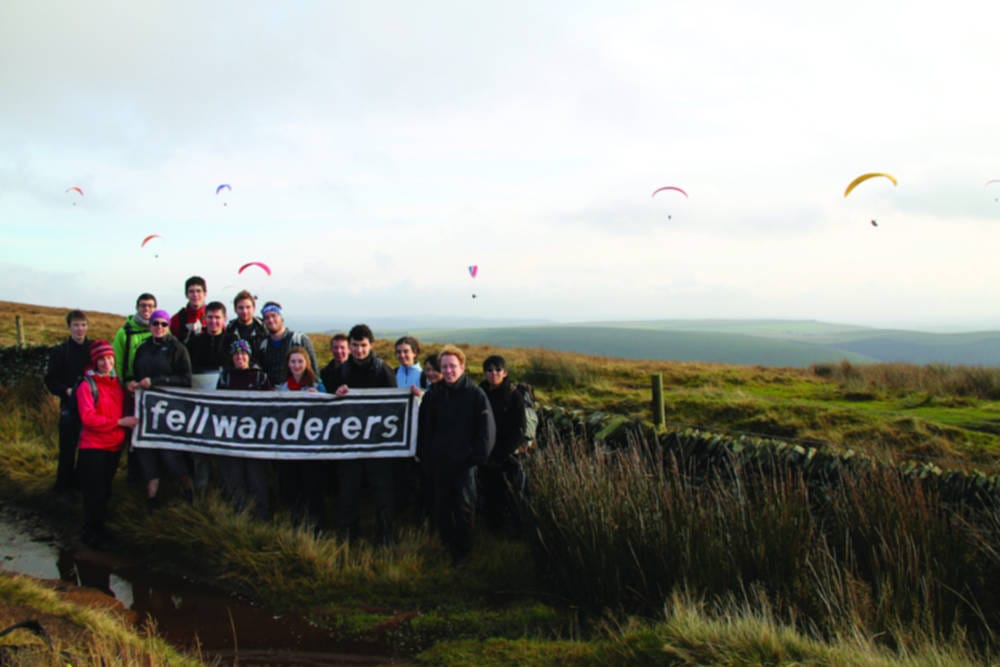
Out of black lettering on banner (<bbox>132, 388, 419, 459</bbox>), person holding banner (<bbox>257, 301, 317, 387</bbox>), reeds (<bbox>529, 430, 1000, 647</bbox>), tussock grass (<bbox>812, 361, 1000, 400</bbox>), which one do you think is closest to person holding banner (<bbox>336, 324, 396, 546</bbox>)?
black lettering on banner (<bbox>132, 388, 419, 459</bbox>)

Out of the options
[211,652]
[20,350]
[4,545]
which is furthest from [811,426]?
[20,350]

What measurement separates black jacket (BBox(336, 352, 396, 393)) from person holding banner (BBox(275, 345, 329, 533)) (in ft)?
1.26

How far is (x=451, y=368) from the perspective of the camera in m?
5.92

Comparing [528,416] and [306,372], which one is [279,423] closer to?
[306,372]

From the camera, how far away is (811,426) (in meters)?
11.5

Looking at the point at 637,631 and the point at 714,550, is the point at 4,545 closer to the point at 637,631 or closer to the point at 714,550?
the point at 637,631

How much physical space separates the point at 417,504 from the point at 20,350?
9.97 meters

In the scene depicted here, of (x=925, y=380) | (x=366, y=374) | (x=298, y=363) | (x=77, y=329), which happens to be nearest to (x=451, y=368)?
(x=366, y=374)

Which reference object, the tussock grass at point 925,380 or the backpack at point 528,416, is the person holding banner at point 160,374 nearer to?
the backpack at point 528,416

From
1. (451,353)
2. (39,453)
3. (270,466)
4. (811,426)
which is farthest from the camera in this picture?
(811,426)

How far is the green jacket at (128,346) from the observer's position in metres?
7.38

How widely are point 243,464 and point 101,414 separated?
4.67 ft

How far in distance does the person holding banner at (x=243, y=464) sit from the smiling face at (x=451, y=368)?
2340 millimetres

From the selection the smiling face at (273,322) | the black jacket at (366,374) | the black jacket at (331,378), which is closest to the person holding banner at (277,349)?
the smiling face at (273,322)
